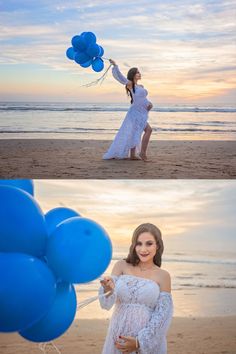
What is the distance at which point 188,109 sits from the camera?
2003 cm

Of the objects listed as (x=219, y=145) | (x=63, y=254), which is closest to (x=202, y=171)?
(x=219, y=145)

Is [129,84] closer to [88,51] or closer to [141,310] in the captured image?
[88,51]

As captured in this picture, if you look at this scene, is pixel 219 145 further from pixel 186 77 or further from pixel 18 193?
pixel 18 193

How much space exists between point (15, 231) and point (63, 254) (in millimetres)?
255

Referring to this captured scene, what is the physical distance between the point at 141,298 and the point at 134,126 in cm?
433

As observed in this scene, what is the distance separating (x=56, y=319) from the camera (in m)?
3.33

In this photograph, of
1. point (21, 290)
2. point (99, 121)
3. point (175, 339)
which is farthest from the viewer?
point (99, 121)

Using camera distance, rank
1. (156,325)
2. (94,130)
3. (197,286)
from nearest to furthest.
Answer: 1. (156,325)
2. (197,286)
3. (94,130)

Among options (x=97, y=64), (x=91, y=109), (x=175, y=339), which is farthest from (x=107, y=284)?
(x=91, y=109)

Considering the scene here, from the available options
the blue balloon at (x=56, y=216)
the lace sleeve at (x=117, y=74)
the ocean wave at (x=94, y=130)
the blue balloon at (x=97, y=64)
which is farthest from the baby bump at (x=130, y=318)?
the ocean wave at (x=94, y=130)

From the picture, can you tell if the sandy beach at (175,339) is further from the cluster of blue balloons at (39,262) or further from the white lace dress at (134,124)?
the white lace dress at (134,124)

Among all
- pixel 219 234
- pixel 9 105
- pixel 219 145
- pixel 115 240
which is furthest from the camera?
pixel 9 105

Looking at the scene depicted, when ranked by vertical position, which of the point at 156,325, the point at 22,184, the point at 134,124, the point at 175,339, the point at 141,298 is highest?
the point at 22,184

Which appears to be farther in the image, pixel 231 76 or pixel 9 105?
pixel 9 105
